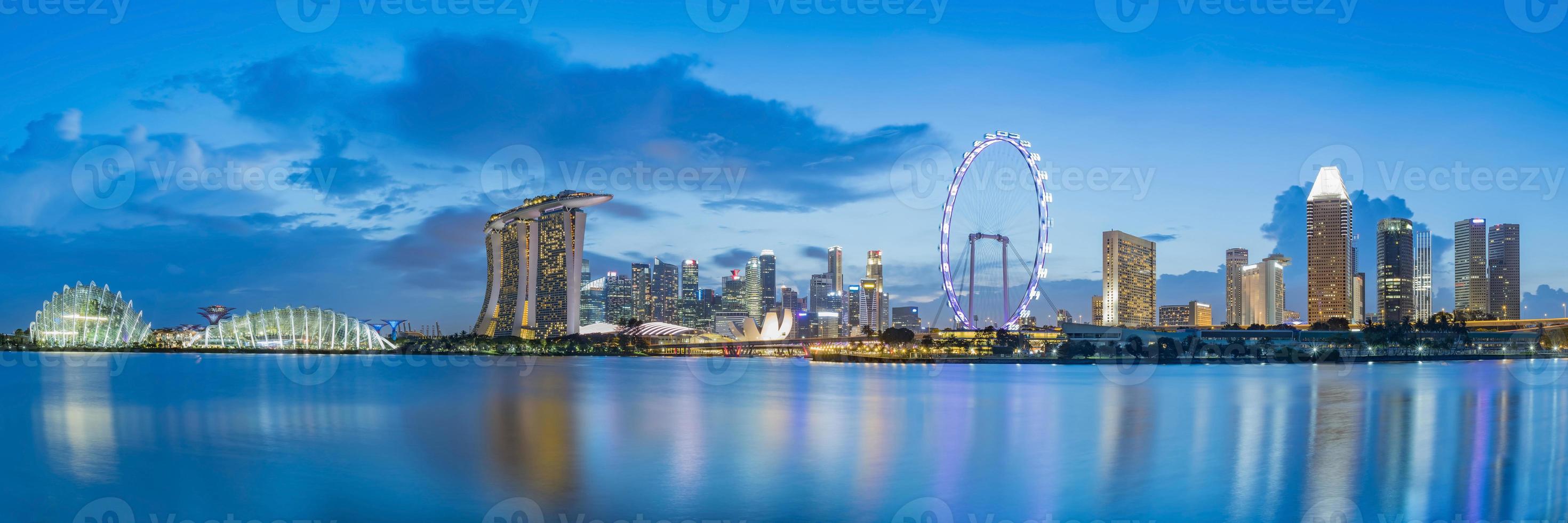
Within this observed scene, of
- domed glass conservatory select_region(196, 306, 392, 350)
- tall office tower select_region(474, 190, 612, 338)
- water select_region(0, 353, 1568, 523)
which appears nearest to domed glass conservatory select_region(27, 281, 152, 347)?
domed glass conservatory select_region(196, 306, 392, 350)

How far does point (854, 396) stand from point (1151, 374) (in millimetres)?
40899

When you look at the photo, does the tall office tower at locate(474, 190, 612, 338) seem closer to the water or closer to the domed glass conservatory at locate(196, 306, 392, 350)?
the domed glass conservatory at locate(196, 306, 392, 350)

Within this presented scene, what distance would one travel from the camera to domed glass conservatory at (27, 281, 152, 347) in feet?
465

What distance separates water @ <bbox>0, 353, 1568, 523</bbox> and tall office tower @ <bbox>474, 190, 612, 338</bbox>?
390ft

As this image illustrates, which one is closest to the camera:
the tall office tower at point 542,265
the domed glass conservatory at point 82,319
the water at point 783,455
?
the water at point 783,455

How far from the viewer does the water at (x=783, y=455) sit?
17.7 meters

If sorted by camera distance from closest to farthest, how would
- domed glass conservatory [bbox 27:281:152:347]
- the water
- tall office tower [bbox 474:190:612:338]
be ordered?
the water < domed glass conservatory [bbox 27:281:152:347] < tall office tower [bbox 474:190:612:338]

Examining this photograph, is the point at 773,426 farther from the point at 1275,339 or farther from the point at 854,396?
the point at 1275,339

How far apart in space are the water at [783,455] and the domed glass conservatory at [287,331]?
108451 millimetres

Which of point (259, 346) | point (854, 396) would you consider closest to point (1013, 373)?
point (854, 396)

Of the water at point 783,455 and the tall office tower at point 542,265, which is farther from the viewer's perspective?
the tall office tower at point 542,265

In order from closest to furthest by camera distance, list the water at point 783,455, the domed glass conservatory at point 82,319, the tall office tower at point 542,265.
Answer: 1. the water at point 783,455
2. the domed glass conservatory at point 82,319
3. the tall office tower at point 542,265

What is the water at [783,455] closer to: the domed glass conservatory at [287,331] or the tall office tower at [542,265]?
the domed glass conservatory at [287,331]

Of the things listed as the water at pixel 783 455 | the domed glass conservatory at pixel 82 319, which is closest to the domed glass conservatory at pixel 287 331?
the domed glass conservatory at pixel 82 319
